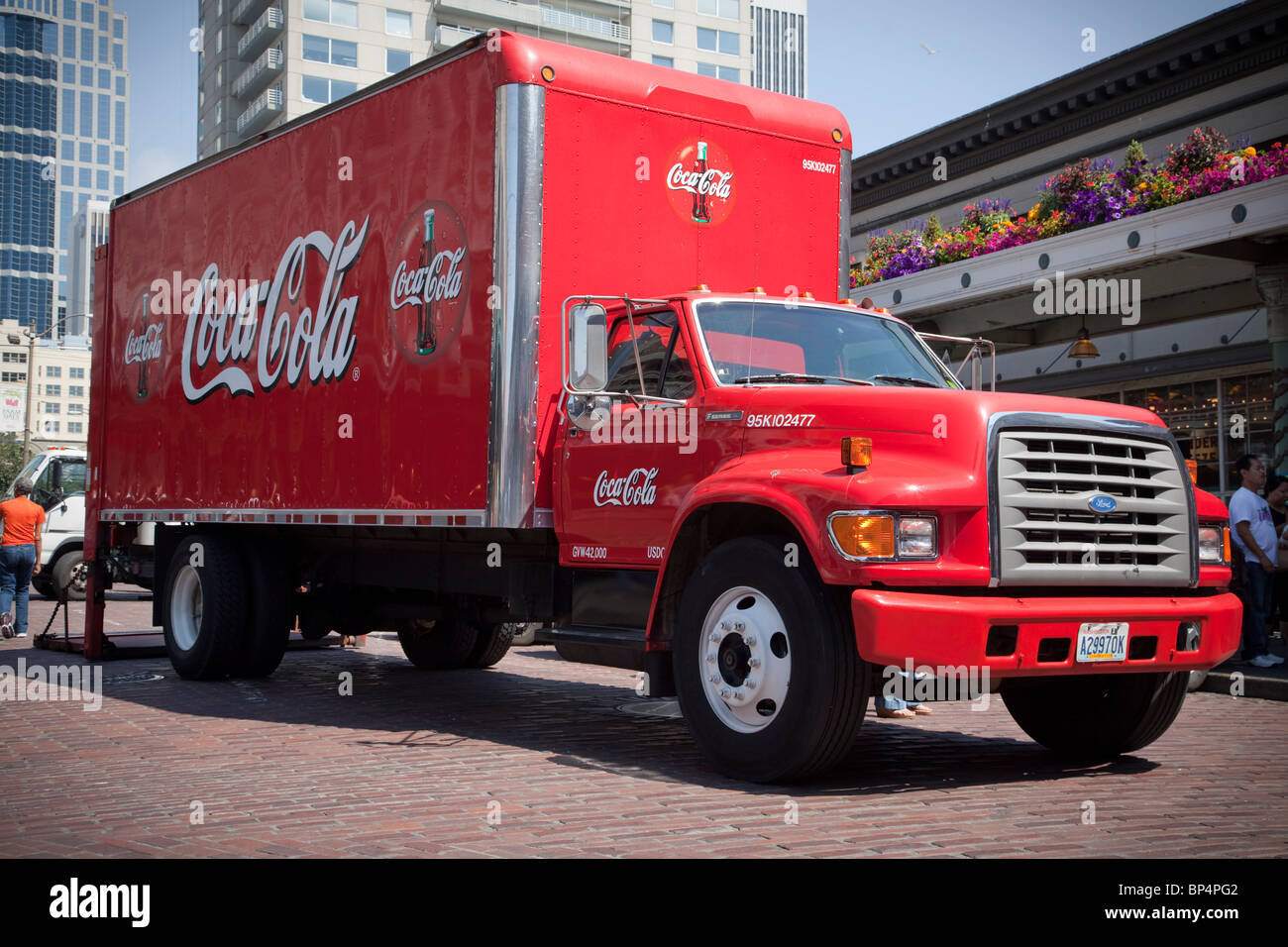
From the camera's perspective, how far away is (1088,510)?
21.7ft

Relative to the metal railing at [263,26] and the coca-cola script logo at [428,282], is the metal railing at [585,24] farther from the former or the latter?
the coca-cola script logo at [428,282]

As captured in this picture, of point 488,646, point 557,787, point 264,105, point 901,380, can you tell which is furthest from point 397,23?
point 557,787

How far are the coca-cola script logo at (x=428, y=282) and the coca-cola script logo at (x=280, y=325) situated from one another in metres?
0.59

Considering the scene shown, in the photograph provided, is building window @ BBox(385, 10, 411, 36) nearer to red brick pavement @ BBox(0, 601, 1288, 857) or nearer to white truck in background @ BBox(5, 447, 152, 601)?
white truck in background @ BBox(5, 447, 152, 601)

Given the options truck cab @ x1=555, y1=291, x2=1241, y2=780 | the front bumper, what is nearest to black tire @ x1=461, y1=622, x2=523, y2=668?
truck cab @ x1=555, y1=291, x2=1241, y2=780

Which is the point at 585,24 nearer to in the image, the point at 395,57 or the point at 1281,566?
the point at 395,57

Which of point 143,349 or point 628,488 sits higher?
point 143,349

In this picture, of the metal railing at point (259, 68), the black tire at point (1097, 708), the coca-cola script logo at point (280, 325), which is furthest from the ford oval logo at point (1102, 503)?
the metal railing at point (259, 68)

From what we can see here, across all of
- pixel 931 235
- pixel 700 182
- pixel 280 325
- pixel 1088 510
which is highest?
pixel 931 235

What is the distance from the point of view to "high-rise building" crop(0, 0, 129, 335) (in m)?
180

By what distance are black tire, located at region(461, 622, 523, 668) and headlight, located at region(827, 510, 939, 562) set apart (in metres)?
6.75

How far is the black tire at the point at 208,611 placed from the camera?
1132 centimetres

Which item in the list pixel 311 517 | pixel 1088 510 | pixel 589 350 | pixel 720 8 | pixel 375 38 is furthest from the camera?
pixel 720 8

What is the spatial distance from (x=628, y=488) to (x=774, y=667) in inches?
63.2
